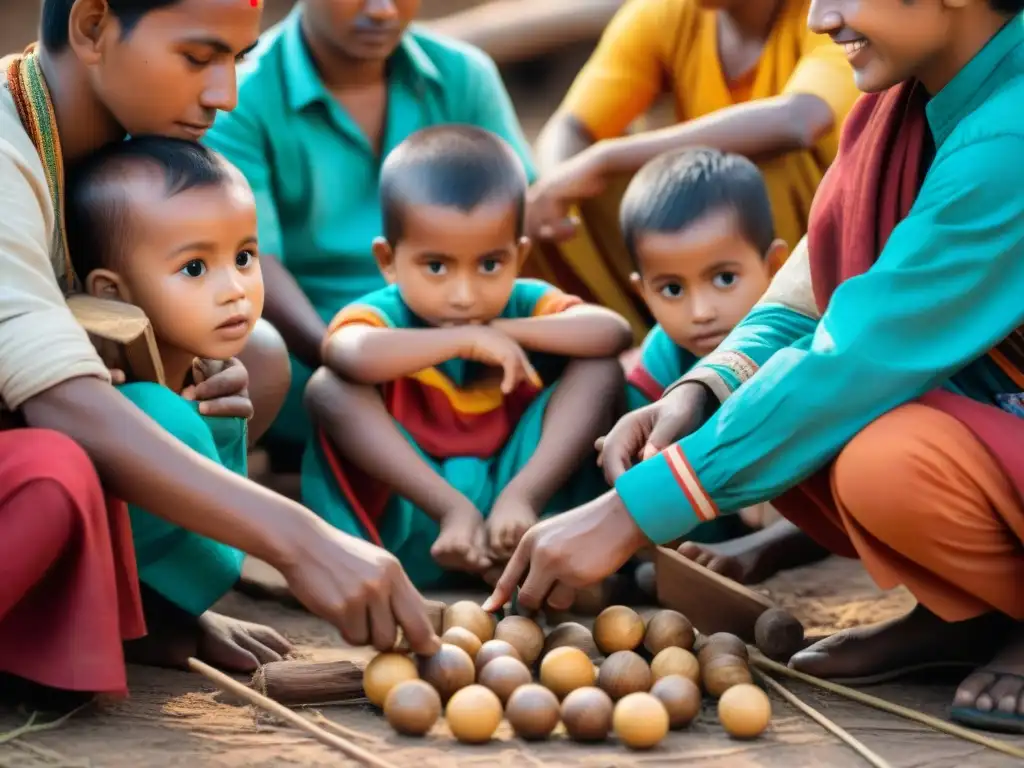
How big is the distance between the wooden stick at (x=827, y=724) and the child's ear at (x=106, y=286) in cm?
143

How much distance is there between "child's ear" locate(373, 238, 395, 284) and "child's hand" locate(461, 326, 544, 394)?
0.32m

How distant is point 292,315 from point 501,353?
767mm

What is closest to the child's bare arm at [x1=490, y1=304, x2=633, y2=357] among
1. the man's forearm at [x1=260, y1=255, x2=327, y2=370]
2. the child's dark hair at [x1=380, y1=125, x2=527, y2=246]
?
the child's dark hair at [x1=380, y1=125, x2=527, y2=246]

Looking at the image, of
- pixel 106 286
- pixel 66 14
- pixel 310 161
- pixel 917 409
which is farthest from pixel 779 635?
pixel 310 161

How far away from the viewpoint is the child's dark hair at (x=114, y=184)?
3000 mm

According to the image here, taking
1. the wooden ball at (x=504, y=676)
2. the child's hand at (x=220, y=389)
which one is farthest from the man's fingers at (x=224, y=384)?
the wooden ball at (x=504, y=676)

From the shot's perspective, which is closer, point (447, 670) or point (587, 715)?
point (587, 715)

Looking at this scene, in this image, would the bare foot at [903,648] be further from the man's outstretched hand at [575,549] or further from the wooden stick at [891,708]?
the man's outstretched hand at [575,549]

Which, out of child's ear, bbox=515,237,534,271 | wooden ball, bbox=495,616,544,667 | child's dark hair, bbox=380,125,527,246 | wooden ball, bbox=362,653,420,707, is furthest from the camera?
child's ear, bbox=515,237,534,271

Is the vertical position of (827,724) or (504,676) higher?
(504,676)

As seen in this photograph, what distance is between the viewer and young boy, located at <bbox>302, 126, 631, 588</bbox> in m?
3.52

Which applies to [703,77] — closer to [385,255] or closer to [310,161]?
[310,161]

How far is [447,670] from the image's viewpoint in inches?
105

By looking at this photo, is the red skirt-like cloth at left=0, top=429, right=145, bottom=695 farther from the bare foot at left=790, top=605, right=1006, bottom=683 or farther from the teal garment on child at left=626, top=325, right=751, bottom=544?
the teal garment on child at left=626, top=325, right=751, bottom=544
